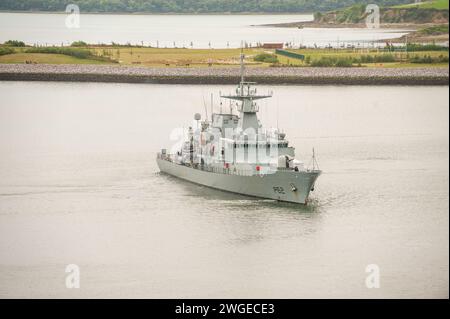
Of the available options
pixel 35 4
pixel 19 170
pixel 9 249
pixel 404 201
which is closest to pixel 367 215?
pixel 404 201

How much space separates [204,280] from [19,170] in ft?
62.4

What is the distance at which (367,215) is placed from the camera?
133ft

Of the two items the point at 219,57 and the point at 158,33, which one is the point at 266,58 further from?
the point at 158,33

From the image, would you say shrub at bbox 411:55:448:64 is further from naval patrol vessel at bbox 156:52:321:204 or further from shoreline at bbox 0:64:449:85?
naval patrol vessel at bbox 156:52:321:204

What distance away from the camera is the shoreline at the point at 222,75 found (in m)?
86.1

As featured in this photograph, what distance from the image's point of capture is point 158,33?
142250mm

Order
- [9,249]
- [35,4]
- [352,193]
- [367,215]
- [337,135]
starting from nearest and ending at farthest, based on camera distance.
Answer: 1. [9,249]
2. [367,215]
3. [352,193]
4. [337,135]
5. [35,4]

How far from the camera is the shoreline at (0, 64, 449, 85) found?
3391 inches

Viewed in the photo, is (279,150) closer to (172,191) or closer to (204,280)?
(172,191)

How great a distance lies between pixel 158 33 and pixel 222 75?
5538 cm

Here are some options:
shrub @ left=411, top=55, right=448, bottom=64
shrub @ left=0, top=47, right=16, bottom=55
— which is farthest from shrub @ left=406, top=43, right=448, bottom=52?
shrub @ left=0, top=47, right=16, bottom=55

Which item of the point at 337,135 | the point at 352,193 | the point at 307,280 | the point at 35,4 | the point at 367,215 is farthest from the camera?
the point at 35,4

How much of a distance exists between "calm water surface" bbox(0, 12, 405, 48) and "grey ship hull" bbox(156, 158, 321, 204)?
64.3 meters

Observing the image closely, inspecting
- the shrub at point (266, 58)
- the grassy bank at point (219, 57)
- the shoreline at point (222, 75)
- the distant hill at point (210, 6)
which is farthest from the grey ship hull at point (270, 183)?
the distant hill at point (210, 6)
